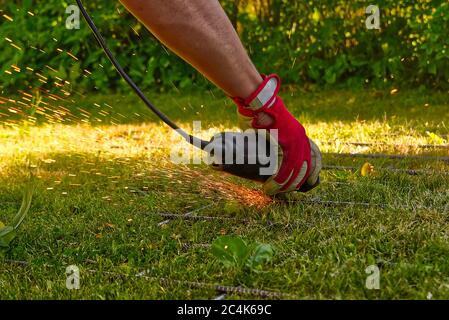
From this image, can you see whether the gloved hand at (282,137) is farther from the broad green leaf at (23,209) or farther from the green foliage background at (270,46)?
the green foliage background at (270,46)

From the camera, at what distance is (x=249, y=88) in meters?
1.83

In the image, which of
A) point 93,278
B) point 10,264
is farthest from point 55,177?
point 93,278

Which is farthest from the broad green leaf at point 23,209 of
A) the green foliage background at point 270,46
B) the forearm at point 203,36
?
the green foliage background at point 270,46

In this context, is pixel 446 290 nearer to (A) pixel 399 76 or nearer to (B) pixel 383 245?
(B) pixel 383 245

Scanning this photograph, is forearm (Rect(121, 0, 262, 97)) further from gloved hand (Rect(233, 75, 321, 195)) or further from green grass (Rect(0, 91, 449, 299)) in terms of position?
green grass (Rect(0, 91, 449, 299))

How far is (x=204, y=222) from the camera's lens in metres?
1.93

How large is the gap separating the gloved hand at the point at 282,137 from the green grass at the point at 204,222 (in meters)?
0.08

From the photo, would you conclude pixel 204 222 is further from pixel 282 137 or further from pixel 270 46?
pixel 270 46

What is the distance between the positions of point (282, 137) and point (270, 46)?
9.29ft

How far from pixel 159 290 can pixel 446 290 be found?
56 centimetres

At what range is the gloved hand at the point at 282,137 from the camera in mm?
1849

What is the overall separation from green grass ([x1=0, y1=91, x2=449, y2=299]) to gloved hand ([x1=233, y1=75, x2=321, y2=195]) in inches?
3.3

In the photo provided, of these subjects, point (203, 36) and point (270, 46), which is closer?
point (203, 36)

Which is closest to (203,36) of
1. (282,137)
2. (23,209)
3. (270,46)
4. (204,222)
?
(282,137)
